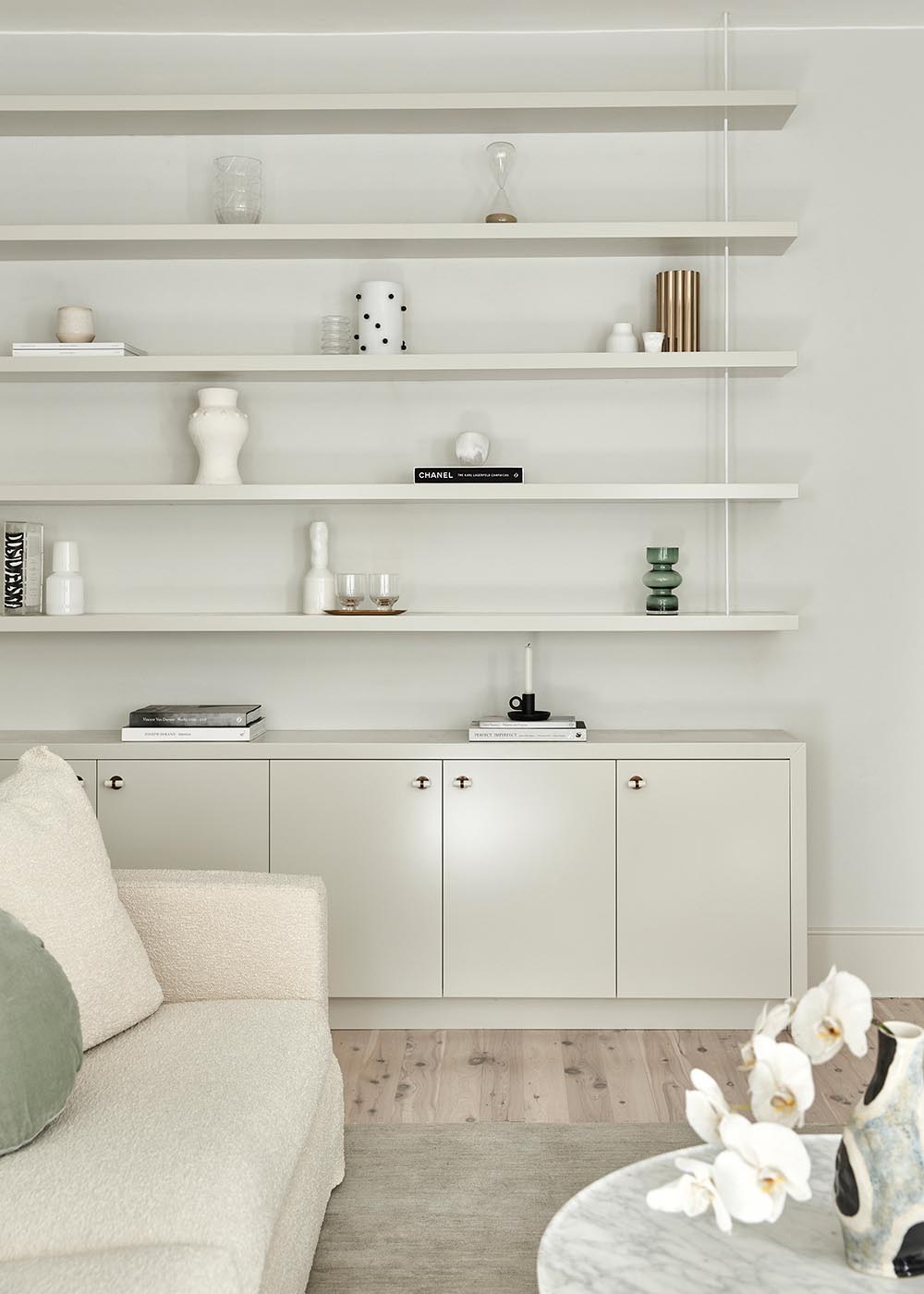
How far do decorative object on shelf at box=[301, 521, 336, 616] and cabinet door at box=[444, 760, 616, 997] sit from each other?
0.60 metres

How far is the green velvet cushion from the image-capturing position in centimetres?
156

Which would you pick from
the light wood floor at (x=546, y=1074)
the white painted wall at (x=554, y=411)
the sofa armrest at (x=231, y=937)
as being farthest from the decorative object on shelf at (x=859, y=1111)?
the white painted wall at (x=554, y=411)

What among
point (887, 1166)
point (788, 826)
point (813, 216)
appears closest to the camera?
point (887, 1166)

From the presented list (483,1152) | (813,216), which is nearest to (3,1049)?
(483,1152)

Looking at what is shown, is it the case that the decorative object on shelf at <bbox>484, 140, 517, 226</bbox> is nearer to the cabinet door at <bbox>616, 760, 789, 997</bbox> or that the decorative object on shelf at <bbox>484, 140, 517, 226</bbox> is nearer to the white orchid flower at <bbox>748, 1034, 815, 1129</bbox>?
the cabinet door at <bbox>616, 760, 789, 997</bbox>

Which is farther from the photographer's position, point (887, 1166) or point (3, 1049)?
point (3, 1049)

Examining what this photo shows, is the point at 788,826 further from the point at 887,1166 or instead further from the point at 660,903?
the point at 887,1166

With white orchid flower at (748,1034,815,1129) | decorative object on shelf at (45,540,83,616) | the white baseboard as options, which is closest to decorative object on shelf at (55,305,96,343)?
decorative object on shelf at (45,540,83,616)

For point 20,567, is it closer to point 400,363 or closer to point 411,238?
point 400,363

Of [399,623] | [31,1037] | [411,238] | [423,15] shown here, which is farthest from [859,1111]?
[423,15]

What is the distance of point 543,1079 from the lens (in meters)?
2.91

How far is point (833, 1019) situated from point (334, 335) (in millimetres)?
2553

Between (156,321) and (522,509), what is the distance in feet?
3.99

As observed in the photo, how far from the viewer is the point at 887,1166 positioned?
1.31 m
